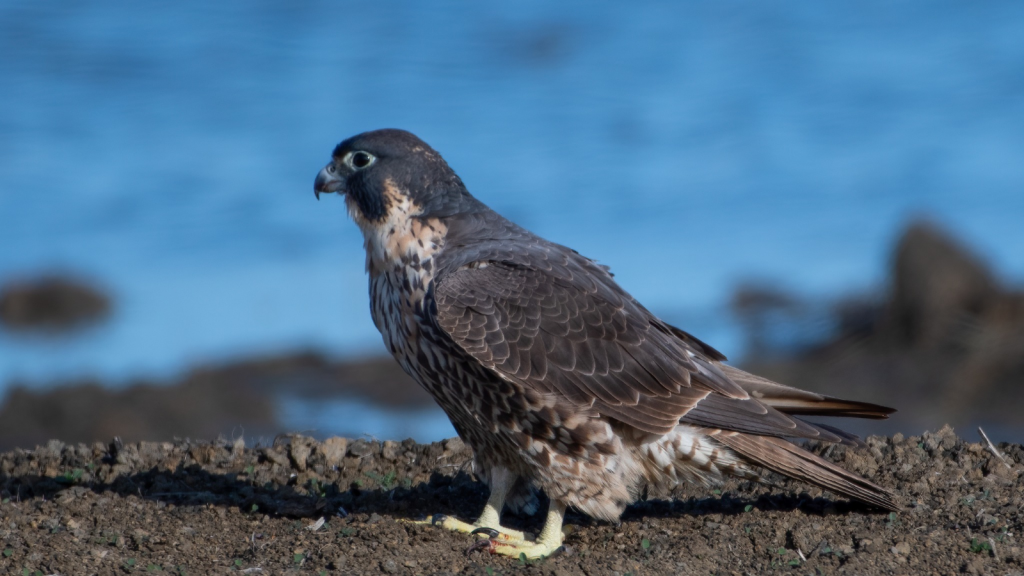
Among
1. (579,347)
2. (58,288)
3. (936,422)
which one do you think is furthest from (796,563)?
(58,288)

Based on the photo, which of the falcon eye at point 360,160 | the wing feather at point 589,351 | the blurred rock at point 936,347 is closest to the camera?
the wing feather at point 589,351

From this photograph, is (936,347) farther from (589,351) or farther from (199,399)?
(199,399)

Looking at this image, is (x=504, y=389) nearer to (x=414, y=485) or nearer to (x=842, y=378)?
(x=414, y=485)

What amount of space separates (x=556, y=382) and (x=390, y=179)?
4.18 feet

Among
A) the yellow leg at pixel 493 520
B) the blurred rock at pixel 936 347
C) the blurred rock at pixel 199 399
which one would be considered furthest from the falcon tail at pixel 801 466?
the blurred rock at pixel 199 399

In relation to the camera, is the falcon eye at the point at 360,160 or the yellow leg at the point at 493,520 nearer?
the yellow leg at the point at 493,520

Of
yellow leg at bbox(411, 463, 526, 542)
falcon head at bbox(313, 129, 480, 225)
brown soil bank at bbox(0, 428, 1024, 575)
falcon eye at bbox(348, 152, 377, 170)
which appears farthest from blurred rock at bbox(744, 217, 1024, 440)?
falcon eye at bbox(348, 152, 377, 170)

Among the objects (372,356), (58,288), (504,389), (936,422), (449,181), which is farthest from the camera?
(58,288)

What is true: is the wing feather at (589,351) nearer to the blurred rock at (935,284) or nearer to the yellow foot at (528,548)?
the yellow foot at (528,548)

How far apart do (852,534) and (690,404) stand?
2.70 ft

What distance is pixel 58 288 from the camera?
15445mm

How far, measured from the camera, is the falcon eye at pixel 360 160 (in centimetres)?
499

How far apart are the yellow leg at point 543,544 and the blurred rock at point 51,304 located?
11071 mm

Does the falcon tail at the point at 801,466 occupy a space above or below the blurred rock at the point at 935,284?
below
